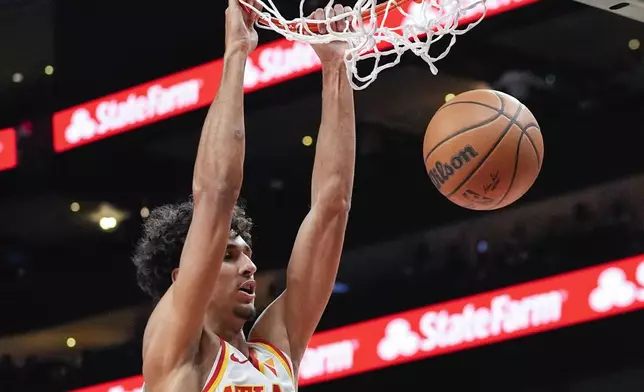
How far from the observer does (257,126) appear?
7.07 metres

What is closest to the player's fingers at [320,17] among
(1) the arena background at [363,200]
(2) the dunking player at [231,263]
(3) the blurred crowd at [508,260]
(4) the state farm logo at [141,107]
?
(2) the dunking player at [231,263]

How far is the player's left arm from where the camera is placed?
10.4 feet

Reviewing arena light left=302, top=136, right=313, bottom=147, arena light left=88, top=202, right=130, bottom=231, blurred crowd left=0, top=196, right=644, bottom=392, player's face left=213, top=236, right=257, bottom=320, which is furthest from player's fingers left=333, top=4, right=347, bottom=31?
arena light left=88, top=202, right=130, bottom=231

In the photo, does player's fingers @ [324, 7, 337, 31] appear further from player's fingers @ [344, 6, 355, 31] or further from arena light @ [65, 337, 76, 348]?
arena light @ [65, 337, 76, 348]

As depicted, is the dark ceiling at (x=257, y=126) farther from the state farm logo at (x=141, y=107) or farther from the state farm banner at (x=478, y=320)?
the state farm banner at (x=478, y=320)

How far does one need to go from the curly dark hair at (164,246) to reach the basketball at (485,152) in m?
0.55

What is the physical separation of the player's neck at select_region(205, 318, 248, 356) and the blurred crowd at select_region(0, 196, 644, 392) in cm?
291

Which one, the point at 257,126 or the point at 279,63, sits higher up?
the point at 279,63

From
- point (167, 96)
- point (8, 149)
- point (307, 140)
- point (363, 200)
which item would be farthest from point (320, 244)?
point (8, 149)

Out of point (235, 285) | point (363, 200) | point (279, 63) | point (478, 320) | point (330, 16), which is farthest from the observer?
A: point (363, 200)

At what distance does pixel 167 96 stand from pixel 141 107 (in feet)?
0.51

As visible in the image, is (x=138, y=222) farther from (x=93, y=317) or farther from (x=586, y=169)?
(x=586, y=169)

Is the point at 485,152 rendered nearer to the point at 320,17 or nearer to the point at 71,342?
the point at 320,17

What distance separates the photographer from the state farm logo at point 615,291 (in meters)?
5.29
